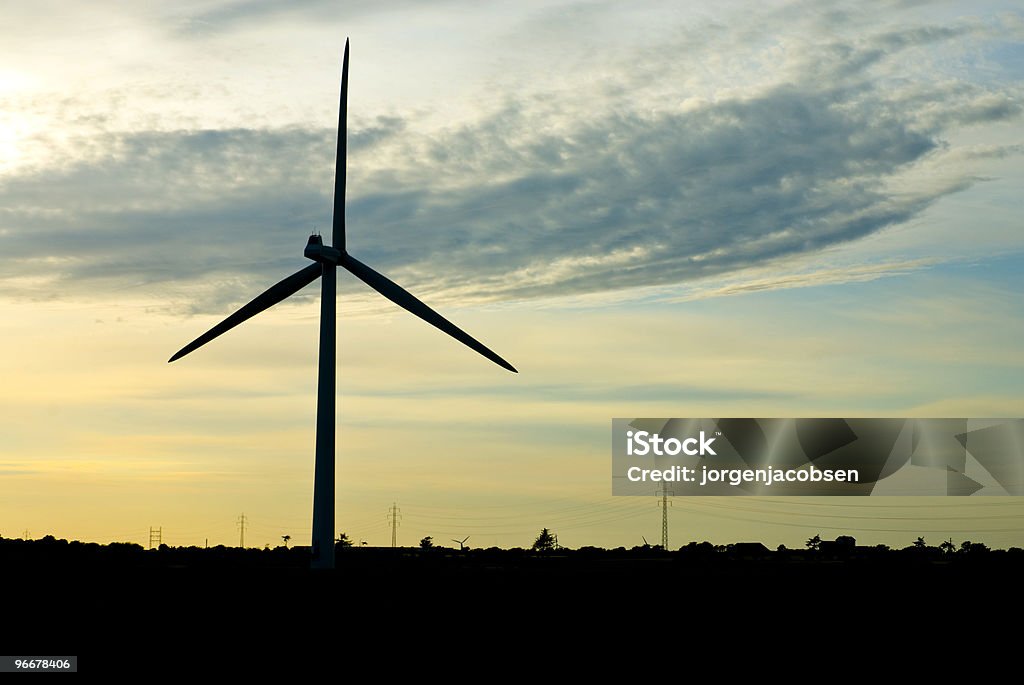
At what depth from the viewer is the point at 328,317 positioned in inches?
4705

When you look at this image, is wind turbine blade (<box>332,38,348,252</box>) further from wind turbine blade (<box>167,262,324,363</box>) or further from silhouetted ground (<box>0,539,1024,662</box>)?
silhouetted ground (<box>0,539,1024,662</box>)

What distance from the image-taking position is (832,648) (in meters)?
86.2

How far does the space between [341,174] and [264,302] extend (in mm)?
13964

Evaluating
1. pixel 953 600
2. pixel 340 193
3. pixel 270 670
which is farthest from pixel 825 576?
pixel 270 670

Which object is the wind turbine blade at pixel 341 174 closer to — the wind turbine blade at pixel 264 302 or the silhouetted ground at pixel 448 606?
the wind turbine blade at pixel 264 302

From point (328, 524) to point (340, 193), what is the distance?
30732mm

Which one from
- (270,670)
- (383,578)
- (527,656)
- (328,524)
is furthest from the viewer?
(383,578)

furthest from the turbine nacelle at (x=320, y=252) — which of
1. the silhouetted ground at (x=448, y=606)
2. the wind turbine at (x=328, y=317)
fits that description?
the silhouetted ground at (x=448, y=606)

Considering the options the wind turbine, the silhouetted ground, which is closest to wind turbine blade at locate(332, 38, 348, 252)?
the wind turbine

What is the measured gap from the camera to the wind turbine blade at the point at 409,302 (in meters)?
113

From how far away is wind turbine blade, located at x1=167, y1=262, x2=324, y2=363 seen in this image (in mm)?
121938

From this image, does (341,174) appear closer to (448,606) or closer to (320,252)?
(320,252)

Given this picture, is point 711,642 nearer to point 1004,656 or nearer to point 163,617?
point 1004,656

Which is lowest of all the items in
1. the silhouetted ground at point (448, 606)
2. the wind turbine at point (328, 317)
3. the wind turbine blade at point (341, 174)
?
the silhouetted ground at point (448, 606)
